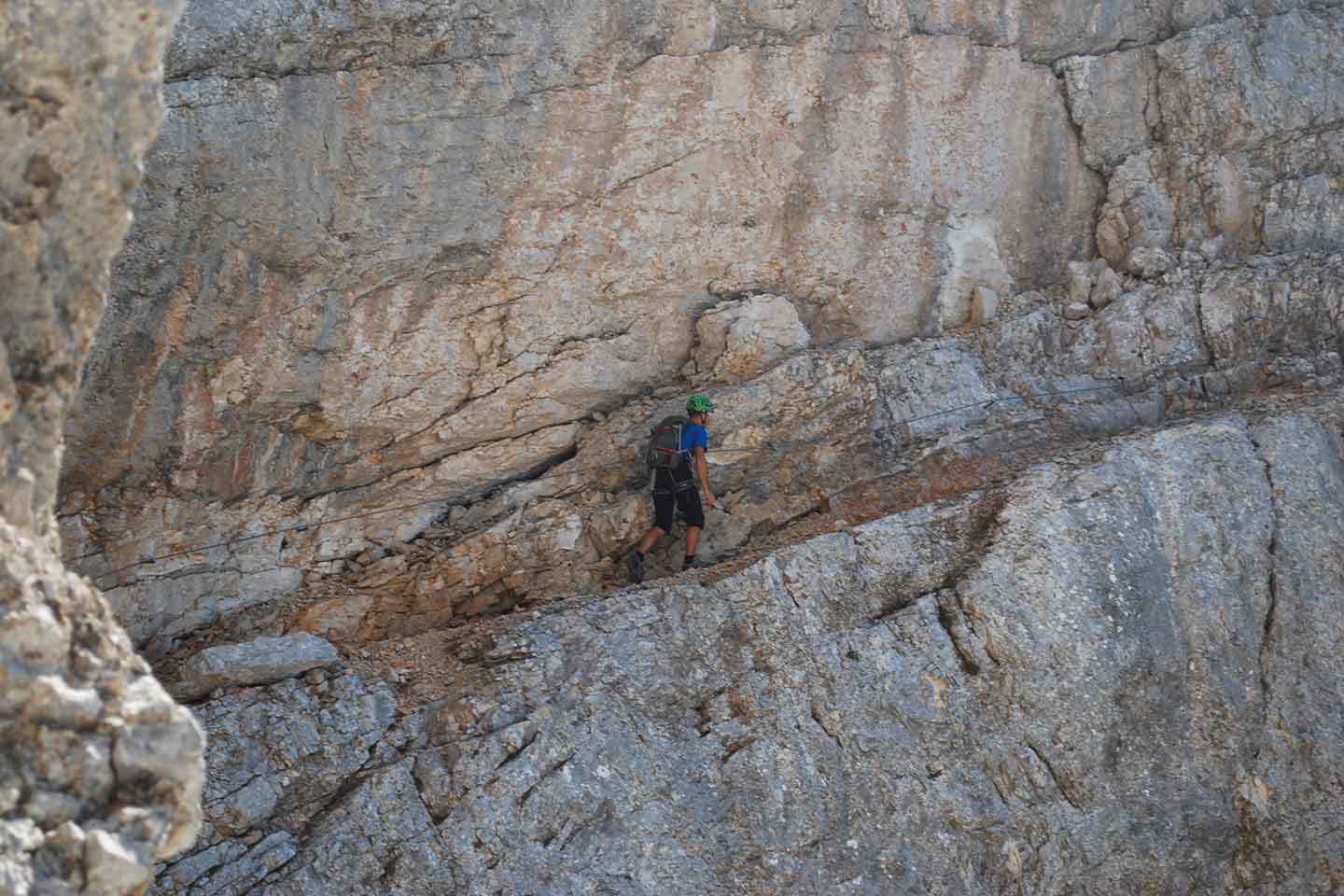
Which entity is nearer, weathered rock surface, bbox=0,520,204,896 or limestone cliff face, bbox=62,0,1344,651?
weathered rock surface, bbox=0,520,204,896

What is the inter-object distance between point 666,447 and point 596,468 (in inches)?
30.5

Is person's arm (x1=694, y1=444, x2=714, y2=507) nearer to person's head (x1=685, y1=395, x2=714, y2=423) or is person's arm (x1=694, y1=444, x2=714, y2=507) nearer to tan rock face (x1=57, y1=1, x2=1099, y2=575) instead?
person's head (x1=685, y1=395, x2=714, y2=423)

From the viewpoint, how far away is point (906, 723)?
9766 mm

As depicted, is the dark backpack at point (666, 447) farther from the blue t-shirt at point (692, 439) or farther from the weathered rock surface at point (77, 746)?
the weathered rock surface at point (77, 746)

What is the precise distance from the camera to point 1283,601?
1048cm

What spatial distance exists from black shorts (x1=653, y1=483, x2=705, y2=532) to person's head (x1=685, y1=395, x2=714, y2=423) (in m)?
0.58

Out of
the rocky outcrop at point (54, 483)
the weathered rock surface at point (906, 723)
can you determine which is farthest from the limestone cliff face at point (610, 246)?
the rocky outcrop at point (54, 483)

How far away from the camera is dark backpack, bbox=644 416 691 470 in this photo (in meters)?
10.8

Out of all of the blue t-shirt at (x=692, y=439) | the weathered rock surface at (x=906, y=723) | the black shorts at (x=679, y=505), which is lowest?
the weathered rock surface at (x=906, y=723)

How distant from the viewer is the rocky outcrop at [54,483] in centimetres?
515

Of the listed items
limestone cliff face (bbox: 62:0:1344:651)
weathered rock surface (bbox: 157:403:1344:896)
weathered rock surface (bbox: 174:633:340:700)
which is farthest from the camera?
limestone cliff face (bbox: 62:0:1344:651)

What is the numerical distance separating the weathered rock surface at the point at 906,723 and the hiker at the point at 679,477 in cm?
88

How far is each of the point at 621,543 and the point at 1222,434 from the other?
475 centimetres

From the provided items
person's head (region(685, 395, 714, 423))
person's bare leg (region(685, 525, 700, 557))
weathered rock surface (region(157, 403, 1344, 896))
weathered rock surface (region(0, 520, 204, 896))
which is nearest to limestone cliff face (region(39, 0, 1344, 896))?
weathered rock surface (region(157, 403, 1344, 896))
